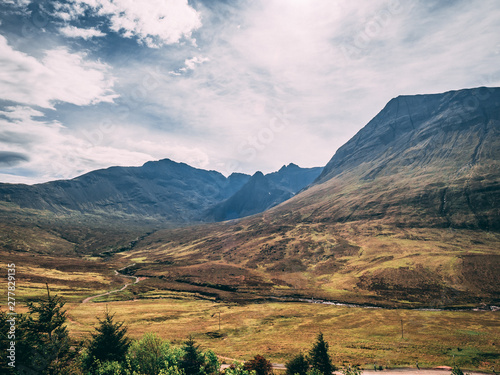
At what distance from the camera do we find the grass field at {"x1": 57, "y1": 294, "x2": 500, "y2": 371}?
54.1 metres

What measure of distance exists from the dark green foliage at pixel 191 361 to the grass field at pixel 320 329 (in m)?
21.8

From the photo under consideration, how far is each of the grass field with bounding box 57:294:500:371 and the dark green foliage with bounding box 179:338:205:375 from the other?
21.8 meters

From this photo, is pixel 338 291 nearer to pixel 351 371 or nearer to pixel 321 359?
pixel 351 371

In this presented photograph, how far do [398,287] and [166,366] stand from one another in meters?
112

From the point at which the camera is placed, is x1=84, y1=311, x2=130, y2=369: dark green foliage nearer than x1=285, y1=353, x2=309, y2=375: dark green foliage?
Yes

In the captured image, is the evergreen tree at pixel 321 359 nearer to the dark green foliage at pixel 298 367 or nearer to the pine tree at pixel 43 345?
the dark green foliage at pixel 298 367

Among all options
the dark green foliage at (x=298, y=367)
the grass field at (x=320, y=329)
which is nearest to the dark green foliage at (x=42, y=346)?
the dark green foliage at (x=298, y=367)

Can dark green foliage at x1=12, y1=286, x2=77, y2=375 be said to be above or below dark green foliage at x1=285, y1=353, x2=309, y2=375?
above

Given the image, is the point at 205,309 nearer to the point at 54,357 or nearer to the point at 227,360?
the point at 227,360

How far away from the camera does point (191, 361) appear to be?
1361 inches

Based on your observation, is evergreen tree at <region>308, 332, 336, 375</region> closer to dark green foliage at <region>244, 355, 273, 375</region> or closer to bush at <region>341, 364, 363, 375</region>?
bush at <region>341, 364, 363, 375</region>

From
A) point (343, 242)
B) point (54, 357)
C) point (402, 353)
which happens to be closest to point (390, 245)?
point (343, 242)

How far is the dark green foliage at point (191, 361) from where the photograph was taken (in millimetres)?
34034

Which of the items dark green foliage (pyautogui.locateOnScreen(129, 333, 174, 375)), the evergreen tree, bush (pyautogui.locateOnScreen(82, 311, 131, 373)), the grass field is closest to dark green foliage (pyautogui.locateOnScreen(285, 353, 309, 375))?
the evergreen tree
